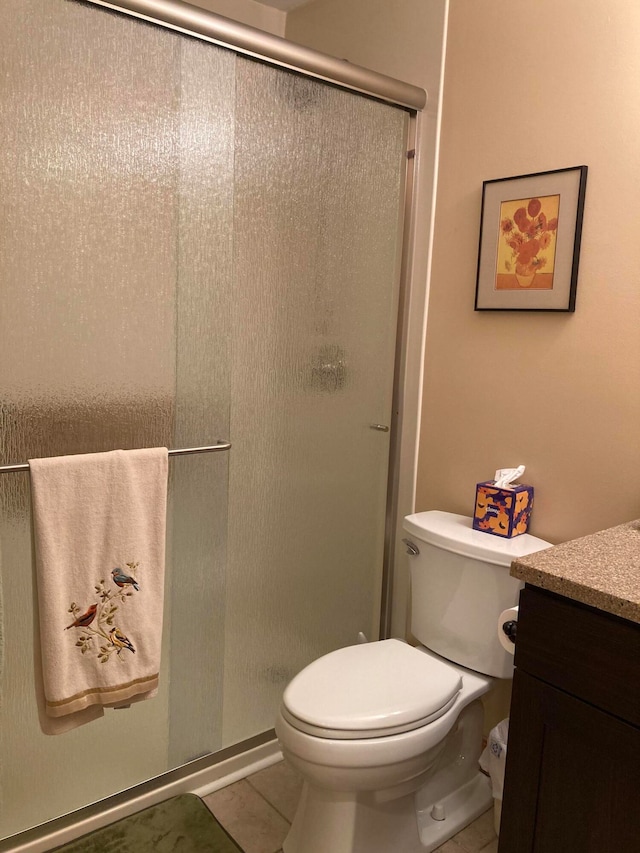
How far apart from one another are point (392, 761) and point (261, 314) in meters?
1.07

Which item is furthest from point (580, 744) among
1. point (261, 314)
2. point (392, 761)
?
point (261, 314)

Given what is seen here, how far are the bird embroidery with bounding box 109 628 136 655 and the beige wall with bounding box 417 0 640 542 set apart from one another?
984 millimetres

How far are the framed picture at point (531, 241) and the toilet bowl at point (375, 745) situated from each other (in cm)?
94

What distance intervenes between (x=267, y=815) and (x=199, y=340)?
1.22 m

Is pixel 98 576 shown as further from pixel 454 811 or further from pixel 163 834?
pixel 454 811

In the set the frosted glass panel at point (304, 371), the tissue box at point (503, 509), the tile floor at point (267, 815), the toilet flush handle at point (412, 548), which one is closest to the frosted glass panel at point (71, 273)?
the frosted glass panel at point (304, 371)

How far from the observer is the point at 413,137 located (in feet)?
6.66

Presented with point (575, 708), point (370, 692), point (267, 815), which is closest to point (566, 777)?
point (575, 708)

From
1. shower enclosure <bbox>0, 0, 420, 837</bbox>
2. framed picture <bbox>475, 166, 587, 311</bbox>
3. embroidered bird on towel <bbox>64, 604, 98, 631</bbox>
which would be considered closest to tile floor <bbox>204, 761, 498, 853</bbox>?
shower enclosure <bbox>0, 0, 420, 837</bbox>

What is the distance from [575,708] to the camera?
1109 millimetres

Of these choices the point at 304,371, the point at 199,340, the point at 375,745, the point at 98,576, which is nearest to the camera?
the point at 375,745

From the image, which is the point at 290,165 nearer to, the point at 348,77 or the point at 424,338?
the point at 348,77

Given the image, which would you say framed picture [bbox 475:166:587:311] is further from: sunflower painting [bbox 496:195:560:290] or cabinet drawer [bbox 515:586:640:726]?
cabinet drawer [bbox 515:586:640:726]

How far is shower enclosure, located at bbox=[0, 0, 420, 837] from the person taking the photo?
1.42m
